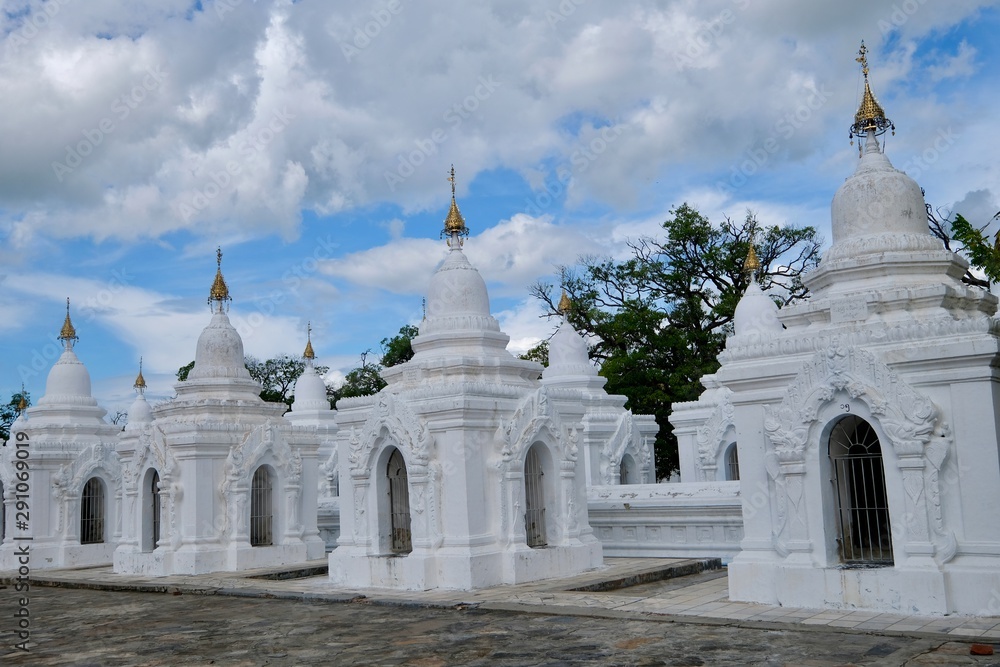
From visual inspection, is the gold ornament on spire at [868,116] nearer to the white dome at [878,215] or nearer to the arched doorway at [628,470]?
the white dome at [878,215]

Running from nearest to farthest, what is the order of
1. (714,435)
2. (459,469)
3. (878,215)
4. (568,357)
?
(878,215) < (459,469) < (714,435) < (568,357)

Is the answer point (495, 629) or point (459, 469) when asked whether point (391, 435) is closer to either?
point (459, 469)

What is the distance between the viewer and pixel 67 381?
26406 mm

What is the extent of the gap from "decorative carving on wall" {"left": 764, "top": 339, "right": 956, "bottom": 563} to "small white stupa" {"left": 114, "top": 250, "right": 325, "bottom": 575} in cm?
1210

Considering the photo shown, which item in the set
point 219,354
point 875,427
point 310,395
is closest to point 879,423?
point 875,427

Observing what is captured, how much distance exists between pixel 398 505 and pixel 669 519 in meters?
5.49

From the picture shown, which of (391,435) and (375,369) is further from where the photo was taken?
(375,369)

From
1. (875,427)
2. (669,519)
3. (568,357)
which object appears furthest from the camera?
(568,357)

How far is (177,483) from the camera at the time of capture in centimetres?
2064

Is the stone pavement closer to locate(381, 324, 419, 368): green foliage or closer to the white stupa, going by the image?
the white stupa

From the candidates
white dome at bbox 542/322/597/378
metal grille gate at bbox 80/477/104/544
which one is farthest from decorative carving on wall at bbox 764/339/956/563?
metal grille gate at bbox 80/477/104/544

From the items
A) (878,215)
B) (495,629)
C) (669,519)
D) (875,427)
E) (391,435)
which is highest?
(878,215)

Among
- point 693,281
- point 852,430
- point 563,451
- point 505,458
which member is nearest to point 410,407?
point 505,458

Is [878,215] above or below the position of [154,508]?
above
